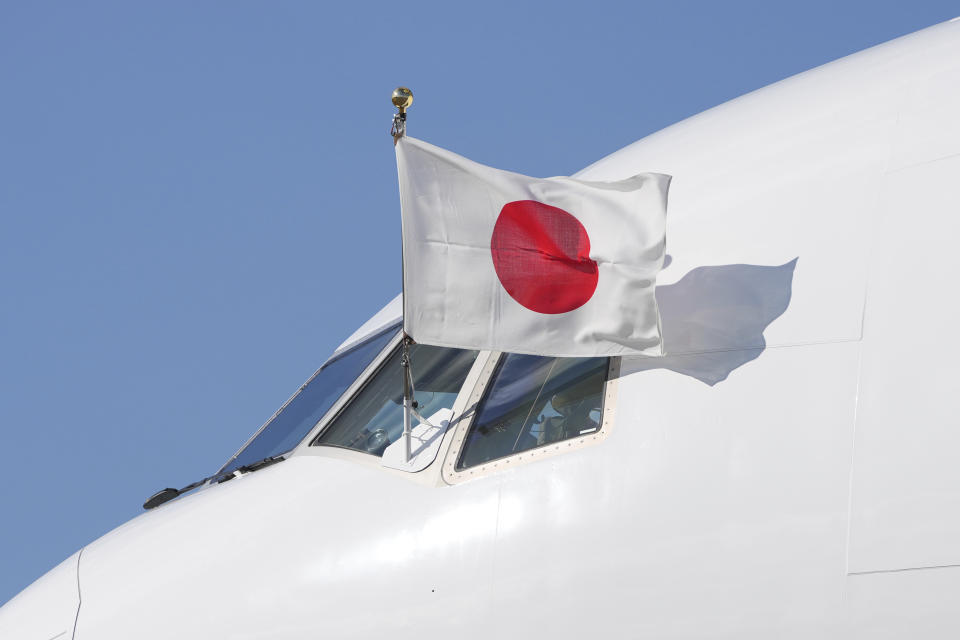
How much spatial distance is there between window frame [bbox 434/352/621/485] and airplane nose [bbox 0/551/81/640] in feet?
9.54

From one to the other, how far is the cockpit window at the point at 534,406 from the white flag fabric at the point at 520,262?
12.8 inches

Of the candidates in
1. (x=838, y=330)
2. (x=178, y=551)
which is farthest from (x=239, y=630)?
(x=838, y=330)

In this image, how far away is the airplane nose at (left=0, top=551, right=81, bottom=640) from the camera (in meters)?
9.02

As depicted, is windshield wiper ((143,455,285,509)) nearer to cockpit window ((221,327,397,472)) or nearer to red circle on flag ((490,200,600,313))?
cockpit window ((221,327,397,472))

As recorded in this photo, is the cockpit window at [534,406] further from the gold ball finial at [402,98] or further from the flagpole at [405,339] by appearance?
the gold ball finial at [402,98]

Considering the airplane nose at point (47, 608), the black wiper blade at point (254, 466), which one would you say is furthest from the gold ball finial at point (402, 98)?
the airplane nose at point (47, 608)

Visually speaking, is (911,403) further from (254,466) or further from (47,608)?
(47,608)

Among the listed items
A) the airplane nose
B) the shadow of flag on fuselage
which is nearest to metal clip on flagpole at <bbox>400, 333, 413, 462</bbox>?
the shadow of flag on fuselage

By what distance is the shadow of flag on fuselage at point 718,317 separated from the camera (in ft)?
27.3

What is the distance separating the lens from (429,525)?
843 cm

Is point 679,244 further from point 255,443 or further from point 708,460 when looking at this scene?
point 255,443

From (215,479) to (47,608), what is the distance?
1.58 metres

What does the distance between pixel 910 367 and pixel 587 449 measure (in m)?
2.10

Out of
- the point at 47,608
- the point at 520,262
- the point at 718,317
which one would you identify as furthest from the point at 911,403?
the point at 47,608
